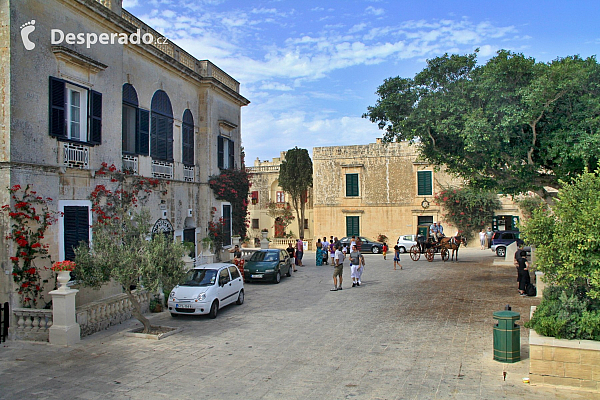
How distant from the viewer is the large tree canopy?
510 inches

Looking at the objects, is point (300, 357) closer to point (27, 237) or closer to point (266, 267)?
point (27, 237)

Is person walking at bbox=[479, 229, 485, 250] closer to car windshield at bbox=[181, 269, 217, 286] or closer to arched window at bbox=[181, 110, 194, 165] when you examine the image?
arched window at bbox=[181, 110, 194, 165]

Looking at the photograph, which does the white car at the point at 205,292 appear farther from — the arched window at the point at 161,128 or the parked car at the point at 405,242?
the parked car at the point at 405,242

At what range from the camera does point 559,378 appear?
730 cm

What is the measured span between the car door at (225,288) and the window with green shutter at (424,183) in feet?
76.6

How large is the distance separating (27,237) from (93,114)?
423cm

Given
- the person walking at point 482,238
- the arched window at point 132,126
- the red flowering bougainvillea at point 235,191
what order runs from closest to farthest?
the arched window at point 132,126 → the red flowering bougainvillea at point 235,191 → the person walking at point 482,238

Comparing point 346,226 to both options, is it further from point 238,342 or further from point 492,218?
point 238,342

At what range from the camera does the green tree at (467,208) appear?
106 feet

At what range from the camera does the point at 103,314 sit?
1128cm

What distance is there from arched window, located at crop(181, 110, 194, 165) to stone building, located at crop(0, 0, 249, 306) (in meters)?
0.04

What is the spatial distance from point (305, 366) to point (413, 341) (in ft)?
9.24

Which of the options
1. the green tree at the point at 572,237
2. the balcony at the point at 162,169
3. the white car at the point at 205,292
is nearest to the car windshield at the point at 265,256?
the balcony at the point at 162,169

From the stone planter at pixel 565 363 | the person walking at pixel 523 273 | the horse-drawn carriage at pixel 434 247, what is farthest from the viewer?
the horse-drawn carriage at pixel 434 247
